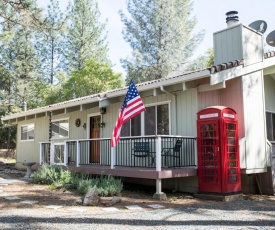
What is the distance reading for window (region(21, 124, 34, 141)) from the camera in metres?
17.4

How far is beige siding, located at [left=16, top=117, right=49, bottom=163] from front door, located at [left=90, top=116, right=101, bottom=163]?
3.69 meters

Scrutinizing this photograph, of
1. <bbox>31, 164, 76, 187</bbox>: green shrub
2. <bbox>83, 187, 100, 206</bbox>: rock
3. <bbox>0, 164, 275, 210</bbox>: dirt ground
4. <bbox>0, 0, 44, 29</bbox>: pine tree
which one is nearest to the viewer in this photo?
<bbox>83, 187, 100, 206</bbox>: rock

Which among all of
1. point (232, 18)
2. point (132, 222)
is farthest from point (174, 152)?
point (232, 18)

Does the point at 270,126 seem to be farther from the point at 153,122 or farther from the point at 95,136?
the point at 95,136

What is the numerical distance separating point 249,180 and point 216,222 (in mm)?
4708

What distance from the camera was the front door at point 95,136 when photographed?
1295 centimetres

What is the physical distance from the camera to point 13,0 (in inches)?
506

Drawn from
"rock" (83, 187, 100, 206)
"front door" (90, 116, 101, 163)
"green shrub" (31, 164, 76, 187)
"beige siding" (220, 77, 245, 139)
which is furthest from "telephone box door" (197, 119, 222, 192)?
"front door" (90, 116, 101, 163)

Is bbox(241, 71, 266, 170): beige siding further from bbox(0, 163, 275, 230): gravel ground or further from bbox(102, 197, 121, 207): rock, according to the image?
bbox(102, 197, 121, 207): rock

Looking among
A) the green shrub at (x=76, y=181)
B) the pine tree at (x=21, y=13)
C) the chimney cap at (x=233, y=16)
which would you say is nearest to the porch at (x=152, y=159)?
the green shrub at (x=76, y=181)

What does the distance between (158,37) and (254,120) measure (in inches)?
695

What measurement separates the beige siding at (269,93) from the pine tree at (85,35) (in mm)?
21268

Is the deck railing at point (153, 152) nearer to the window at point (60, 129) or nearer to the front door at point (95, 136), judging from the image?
the front door at point (95, 136)

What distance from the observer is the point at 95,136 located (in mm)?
13109
